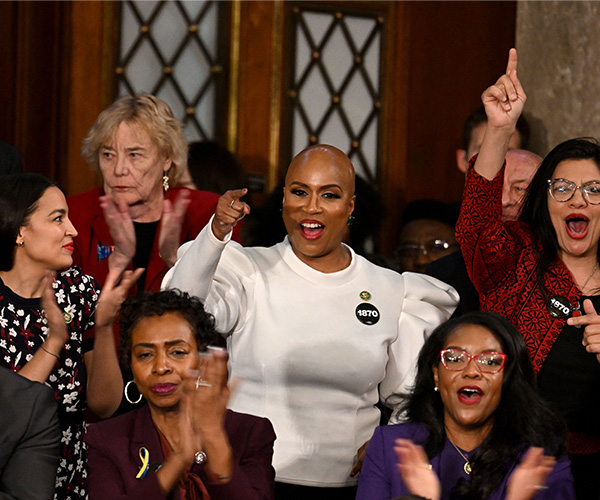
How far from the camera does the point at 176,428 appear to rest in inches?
123

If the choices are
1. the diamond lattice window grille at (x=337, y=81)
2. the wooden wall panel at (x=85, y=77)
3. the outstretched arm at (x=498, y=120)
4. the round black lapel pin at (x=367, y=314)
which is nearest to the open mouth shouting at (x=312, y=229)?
the round black lapel pin at (x=367, y=314)

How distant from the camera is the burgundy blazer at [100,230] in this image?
157 inches

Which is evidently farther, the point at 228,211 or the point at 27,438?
the point at 228,211

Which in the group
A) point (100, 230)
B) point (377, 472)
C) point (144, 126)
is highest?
point (144, 126)

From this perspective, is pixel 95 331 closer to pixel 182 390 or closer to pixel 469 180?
pixel 182 390

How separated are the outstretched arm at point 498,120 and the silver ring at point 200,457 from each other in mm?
1152

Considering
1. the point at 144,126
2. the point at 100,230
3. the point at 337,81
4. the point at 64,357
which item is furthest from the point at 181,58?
the point at 64,357

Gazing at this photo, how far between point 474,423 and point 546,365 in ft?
1.32

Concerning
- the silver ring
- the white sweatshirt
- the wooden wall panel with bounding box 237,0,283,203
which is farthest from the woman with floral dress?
the wooden wall panel with bounding box 237,0,283,203

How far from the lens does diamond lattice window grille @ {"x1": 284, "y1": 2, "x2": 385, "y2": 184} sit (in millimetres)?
6031

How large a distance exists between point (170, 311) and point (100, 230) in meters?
0.94

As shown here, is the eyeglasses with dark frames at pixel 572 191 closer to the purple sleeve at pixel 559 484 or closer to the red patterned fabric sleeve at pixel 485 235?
the red patterned fabric sleeve at pixel 485 235

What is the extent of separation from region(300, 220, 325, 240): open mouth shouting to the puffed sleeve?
35cm

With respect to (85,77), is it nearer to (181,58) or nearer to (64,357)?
(181,58)
